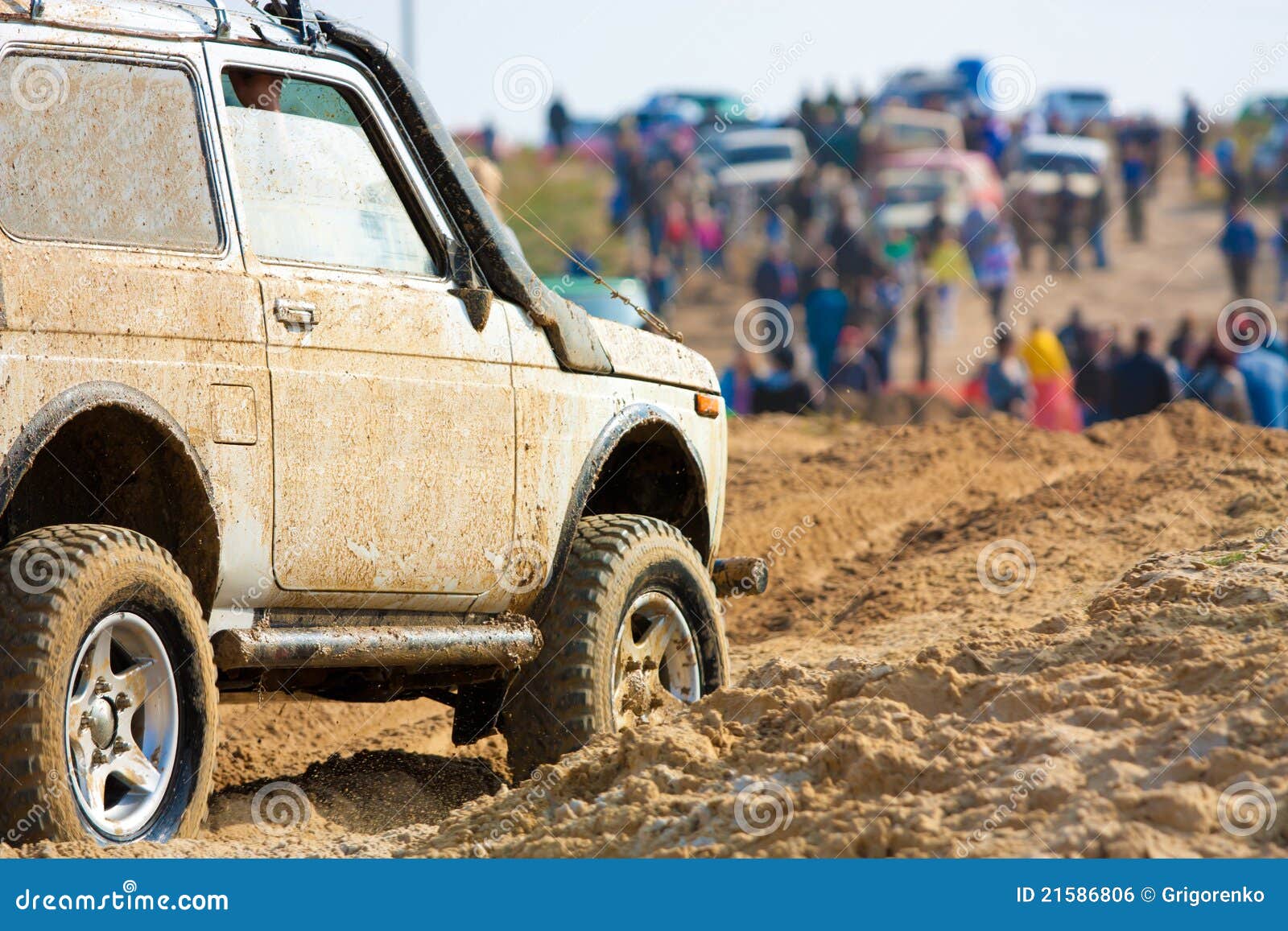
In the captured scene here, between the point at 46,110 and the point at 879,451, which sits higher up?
the point at 46,110

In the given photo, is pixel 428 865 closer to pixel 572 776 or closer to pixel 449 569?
pixel 572 776

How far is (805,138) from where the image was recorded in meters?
27.2

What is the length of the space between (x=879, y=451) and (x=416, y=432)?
8.81 m

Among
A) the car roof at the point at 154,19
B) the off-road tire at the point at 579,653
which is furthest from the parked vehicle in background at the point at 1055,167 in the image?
the car roof at the point at 154,19

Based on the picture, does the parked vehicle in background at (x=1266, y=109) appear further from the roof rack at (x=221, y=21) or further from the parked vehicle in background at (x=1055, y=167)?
the roof rack at (x=221, y=21)

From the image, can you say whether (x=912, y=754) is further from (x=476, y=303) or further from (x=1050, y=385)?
(x=1050, y=385)

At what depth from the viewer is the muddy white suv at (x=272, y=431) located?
4301mm

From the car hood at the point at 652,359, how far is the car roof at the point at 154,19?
147cm

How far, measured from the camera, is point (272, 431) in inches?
188

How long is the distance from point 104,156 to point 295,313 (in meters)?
0.64

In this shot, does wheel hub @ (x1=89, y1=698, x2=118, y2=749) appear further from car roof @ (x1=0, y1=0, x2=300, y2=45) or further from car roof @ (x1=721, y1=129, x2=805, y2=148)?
car roof @ (x1=721, y1=129, x2=805, y2=148)

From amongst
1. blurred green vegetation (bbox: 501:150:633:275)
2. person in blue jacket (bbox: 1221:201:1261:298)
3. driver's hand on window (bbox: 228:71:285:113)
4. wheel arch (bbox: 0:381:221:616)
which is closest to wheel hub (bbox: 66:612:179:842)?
wheel arch (bbox: 0:381:221:616)

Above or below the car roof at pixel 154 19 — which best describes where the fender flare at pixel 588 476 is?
below

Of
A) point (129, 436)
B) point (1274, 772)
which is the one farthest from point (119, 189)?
point (1274, 772)
